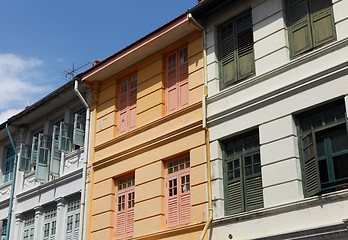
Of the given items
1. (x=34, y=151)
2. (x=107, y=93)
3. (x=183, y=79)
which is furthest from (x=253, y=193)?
(x=34, y=151)

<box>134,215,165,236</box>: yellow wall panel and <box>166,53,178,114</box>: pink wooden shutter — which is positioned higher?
<box>166,53,178,114</box>: pink wooden shutter

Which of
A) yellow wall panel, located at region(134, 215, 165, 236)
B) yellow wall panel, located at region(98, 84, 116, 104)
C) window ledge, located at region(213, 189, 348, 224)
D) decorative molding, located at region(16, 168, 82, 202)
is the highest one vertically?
yellow wall panel, located at region(98, 84, 116, 104)

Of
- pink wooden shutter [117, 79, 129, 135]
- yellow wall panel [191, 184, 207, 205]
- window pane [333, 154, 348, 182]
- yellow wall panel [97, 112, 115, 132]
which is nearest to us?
window pane [333, 154, 348, 182]

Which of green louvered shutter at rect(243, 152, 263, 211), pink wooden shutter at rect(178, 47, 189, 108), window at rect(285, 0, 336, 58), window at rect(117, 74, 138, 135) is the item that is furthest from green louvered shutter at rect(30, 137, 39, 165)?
window at rect(285, 0, 336, 58)

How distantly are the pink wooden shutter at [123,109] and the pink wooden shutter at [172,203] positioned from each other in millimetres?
2825

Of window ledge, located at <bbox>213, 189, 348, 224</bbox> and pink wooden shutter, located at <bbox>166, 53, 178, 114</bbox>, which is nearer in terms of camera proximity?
window ledge, located at <bbox>213, 189, 348, 224</bbox>

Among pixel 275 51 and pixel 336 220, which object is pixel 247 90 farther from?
pixel 336 220

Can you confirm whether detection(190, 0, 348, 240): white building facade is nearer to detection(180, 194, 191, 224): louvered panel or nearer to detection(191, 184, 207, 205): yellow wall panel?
detection(191, 184, 207, 205): yellow wall panel

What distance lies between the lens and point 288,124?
1167 cm

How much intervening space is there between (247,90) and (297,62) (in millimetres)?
1447

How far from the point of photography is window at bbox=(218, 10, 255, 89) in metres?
13.2

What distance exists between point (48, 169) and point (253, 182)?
920 centimetres

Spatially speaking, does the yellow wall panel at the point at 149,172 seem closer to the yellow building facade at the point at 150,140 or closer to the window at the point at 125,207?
the yellow building facade at the point at 150,140

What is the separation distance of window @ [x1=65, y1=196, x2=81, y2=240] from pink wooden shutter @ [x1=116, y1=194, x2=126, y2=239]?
1.99 metres
